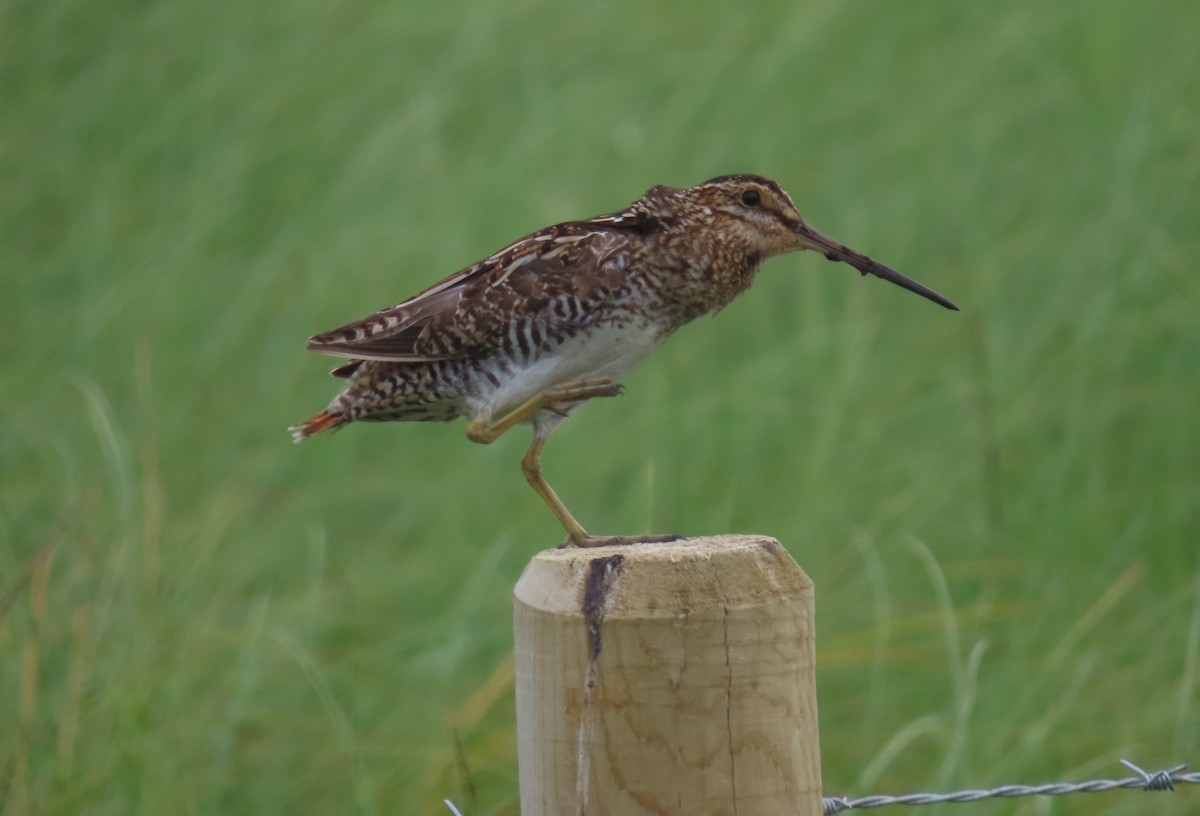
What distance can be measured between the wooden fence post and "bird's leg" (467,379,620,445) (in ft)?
3.31

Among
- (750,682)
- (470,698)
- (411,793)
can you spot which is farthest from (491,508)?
(750,682)

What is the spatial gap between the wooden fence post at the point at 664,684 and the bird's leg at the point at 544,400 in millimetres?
1010

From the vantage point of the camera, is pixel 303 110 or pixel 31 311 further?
pixel 303 110

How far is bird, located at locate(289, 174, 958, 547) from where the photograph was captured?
10.2ft

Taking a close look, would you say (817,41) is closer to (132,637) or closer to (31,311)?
(31,311)

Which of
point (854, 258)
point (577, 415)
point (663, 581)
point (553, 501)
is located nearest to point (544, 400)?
point (553, 501)

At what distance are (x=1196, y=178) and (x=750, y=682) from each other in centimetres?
484

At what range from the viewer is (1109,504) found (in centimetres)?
527

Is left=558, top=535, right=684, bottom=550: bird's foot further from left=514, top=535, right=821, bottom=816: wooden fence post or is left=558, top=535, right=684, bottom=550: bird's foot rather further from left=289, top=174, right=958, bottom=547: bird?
left=514, top=535, right=821, bottom=816: wooden fence post

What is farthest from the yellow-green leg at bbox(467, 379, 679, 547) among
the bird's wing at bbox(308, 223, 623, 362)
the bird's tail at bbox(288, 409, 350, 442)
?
the bird's tail at bbox(288, 409, 350, 442)

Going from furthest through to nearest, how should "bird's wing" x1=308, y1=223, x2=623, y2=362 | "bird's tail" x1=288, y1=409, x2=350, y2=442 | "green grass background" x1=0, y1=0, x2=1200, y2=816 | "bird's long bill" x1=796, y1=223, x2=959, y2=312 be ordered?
"green grass background" x1=0, y1=0, x2=1200, y2=816
"bird's tail" x1=288, y1=409, x2=350, y2=442
"bird's wing" x1=308, y1=223, x2=623, y2=362
"bird's long bill" x1=796, y1=223, x2=959, y2=312

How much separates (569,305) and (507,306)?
0.12 m

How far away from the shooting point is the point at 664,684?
195cm

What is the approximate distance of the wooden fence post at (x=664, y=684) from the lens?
6.40 feet
